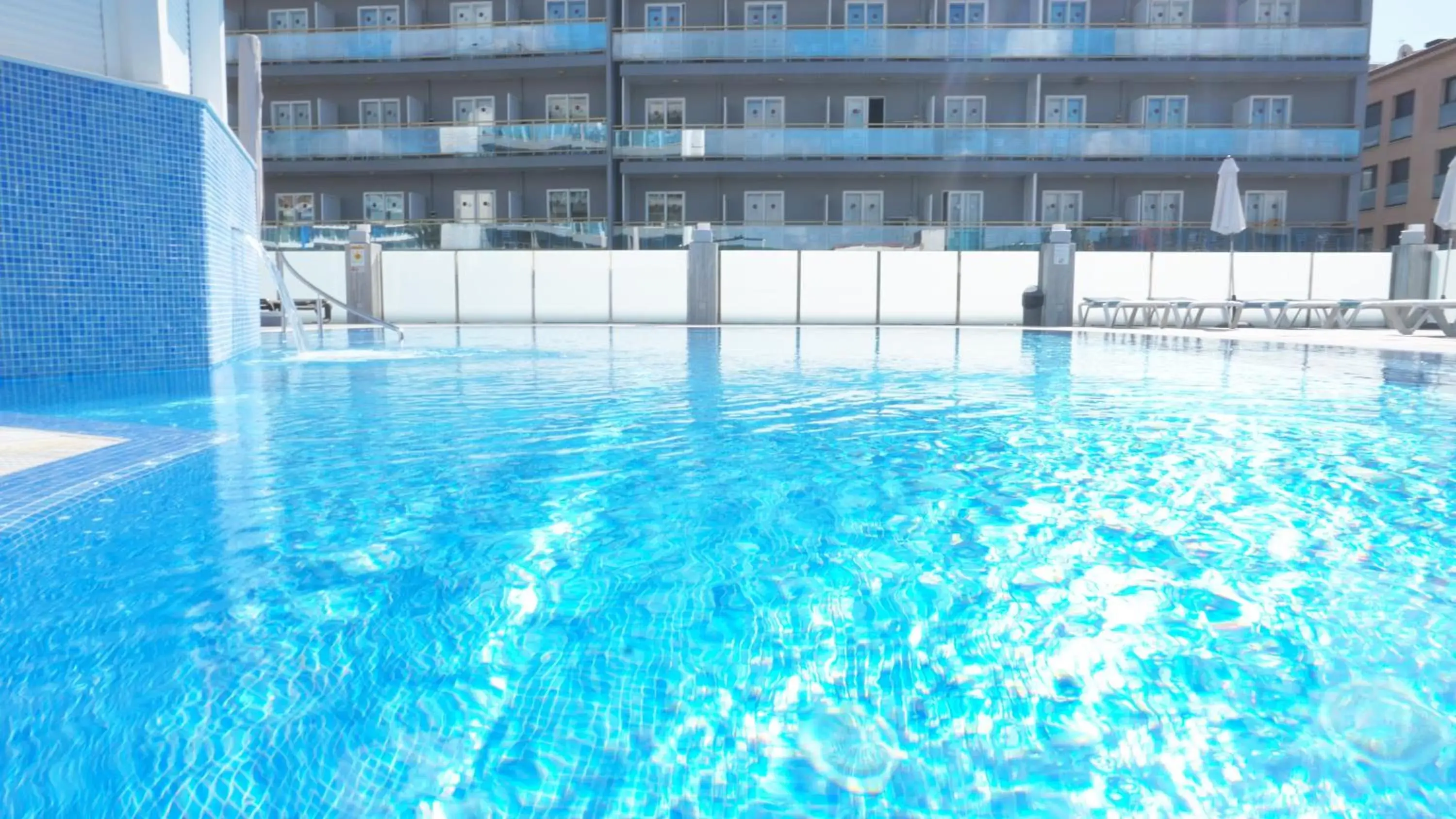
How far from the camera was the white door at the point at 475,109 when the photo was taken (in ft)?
103

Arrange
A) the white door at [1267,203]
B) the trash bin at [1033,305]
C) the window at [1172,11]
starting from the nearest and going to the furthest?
the trash bin at [1033,305] → the window at [1172,11] → the white door at [1267,203]

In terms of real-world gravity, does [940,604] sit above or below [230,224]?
below

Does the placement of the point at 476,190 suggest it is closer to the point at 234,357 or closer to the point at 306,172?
the point at 306,172

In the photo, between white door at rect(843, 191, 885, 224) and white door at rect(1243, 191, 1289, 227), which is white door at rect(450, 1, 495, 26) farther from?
white door at rect(1243, 191, 1289, 227)

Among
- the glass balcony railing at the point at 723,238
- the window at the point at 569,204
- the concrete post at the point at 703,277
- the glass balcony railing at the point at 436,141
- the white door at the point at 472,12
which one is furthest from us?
the white door at the point at 472,12

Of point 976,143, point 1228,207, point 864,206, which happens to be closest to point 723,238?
point 864,206

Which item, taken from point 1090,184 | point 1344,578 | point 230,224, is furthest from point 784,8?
point 1344,578

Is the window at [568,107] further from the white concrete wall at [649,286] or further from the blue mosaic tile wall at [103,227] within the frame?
the blue mosaic tile wall at [103,227]

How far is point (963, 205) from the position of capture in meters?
30.0

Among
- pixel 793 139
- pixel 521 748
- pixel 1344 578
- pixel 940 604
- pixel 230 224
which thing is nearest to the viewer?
pixel 521 748

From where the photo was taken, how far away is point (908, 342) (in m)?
16.5

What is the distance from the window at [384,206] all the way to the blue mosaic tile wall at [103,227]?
69.9 ft

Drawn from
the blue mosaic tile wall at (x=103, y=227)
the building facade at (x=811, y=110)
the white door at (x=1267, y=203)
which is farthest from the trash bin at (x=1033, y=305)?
the blue mosaic tile wall at (x=103, y=227)

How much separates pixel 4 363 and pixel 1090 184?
28338 millimetres
